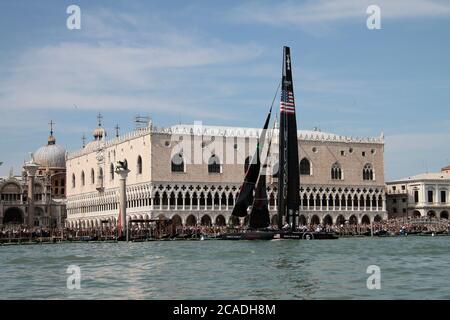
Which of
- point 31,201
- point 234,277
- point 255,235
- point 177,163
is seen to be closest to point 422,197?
point 177,163

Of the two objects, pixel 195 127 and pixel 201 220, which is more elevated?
pixel 195 127

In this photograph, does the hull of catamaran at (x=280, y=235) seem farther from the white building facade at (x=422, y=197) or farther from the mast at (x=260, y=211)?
the white building facade at (x=422, y=197)

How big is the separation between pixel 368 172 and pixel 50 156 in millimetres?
57444

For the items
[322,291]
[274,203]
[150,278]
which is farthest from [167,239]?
[322,291]

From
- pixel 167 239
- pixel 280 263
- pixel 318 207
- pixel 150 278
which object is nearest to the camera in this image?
pixel 150 278

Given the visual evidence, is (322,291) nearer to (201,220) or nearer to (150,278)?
(150,278)

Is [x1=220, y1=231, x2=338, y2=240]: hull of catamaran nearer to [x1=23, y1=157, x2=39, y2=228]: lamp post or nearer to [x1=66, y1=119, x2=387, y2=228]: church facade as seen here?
[x1=66, y1=119, x2=387, y2=228]: church facade

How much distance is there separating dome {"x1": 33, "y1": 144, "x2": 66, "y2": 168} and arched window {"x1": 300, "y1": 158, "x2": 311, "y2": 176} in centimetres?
5332

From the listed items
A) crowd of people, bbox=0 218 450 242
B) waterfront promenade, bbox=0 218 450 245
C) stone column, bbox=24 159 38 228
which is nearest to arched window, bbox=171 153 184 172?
crowd of people, bbox=0 218 450 242

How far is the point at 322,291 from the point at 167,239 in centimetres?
5227

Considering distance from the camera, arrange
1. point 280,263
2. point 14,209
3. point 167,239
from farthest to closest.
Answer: point 14,209, point 167,239, point 280,263

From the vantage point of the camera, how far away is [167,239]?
245 feet

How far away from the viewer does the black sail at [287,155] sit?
63.5 metres

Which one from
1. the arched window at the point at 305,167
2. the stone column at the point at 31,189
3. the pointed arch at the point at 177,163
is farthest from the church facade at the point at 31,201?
the arched window at the point at 305,167
